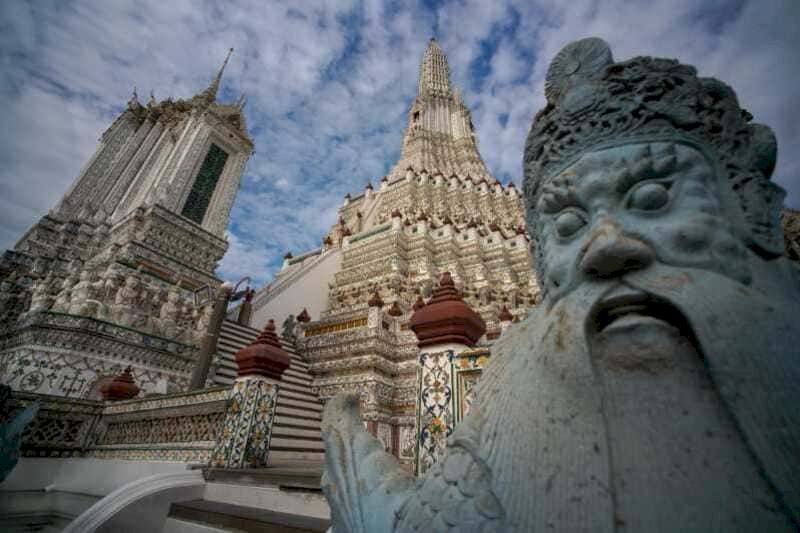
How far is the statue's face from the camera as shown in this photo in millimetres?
856

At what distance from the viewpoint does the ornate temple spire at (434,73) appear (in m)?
32.0

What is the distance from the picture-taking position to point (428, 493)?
862 mm

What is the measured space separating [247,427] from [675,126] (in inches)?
179

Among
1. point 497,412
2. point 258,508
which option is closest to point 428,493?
point 497,412

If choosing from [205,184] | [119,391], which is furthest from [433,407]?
[205,184]

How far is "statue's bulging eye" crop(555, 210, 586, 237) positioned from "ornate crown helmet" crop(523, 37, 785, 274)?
0.70ft

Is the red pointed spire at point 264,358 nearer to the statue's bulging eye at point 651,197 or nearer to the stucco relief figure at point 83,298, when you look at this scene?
the statue's bulging eye at point 651,197

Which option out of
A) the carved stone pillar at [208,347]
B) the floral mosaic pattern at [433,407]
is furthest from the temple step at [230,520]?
the carved stone pillar at [208,347]

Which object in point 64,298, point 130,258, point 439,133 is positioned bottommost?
point 64,298

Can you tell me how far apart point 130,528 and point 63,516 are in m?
2.90

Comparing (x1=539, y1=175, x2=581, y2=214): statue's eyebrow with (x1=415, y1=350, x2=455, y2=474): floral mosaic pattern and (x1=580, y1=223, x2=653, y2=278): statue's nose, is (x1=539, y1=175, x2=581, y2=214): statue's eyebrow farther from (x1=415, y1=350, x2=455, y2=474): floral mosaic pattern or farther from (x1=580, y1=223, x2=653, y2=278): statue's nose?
(x1=415, y1=350, x2=455, y2=474): floral mosaic pattern

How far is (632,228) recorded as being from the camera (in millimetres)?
933

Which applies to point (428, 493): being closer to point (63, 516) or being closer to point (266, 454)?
point (266, 454)

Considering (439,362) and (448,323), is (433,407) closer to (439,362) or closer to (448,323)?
(439,362)
